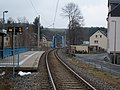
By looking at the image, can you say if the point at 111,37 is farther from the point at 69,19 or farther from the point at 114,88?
the point at 114,88

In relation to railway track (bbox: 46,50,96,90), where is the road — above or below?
below

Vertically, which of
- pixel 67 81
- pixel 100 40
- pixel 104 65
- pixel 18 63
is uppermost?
pixel 100 40

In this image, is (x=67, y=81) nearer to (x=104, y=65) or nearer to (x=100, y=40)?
(x=104, y=65)

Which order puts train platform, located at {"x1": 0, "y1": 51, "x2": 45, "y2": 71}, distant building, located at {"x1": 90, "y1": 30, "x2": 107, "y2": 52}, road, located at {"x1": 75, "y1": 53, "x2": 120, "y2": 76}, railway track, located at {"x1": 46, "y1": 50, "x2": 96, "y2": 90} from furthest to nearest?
distant building, located at {"x1": 90, "y1": 30, "x2": 107, "y2": 52} → road, located at {"x1": 75, "y1": 53, "x2": 120, "y2": 76} → train platform, located at {"x1": 0, "y1": 51, "x2": 45, "y2": 71} → railway track, located at {"x1": 46, "y1": 50, "x2": 96, "y2": 90}

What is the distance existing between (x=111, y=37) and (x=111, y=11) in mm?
5040

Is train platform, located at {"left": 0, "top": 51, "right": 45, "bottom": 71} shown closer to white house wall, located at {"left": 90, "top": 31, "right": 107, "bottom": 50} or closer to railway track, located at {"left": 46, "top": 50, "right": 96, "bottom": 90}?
railway track, located at {"left": 46, "top": 50, "right": 96, "bottom": 90}

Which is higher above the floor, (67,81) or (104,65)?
(67,81)

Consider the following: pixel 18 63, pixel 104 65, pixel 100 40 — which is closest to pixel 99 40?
pixel 100 40

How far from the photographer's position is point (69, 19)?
Answer: 78438 millimetres

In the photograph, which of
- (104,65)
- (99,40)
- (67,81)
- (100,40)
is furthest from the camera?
(99,40)

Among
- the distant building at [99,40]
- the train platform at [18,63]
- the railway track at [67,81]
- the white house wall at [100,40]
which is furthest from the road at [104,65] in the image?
the distant building at [99,40]

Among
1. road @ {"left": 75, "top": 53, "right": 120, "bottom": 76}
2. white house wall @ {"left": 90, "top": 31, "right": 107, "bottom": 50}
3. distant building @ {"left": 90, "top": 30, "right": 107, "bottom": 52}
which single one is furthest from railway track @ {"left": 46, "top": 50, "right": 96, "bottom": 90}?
distant building @ {"left": 90, "top": 30, "right": 107, "bottom": 52}

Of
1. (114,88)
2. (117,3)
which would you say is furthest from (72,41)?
(114,88)

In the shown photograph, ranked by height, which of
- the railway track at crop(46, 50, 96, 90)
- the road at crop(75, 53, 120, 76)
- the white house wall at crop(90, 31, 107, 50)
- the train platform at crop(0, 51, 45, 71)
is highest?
the white house wall at crop(90, 31, 107, 50)
